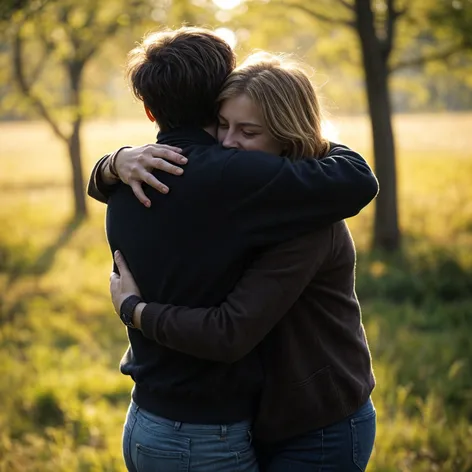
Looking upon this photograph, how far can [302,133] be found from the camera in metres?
1.91

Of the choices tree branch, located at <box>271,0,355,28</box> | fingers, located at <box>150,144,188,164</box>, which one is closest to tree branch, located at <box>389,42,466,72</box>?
tree branch, located at <box>271,0,355,28</box>

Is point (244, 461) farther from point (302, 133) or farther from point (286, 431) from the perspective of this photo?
point (302, 133)

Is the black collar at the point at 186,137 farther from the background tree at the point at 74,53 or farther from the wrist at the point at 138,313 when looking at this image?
the background tree at the point at 74,53

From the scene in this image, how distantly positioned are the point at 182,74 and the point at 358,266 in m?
7.58

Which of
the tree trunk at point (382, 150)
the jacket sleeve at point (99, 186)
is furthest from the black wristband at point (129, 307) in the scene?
the tree trunk at point (382, 150)

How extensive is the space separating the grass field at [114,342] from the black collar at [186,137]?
1100mm

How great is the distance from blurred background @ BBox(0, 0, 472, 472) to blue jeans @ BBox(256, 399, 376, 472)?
2.67 ft

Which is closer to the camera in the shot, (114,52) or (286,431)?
(286,431)

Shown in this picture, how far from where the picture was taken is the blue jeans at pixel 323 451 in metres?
1.94

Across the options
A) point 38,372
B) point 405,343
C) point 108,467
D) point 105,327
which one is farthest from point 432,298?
point 108,467

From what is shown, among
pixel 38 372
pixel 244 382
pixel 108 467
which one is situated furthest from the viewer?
pixel 38 372

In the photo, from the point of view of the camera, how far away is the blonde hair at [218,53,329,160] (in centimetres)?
186

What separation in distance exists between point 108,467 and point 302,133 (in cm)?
256

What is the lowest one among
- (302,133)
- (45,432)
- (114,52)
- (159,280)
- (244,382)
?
(114,52)
